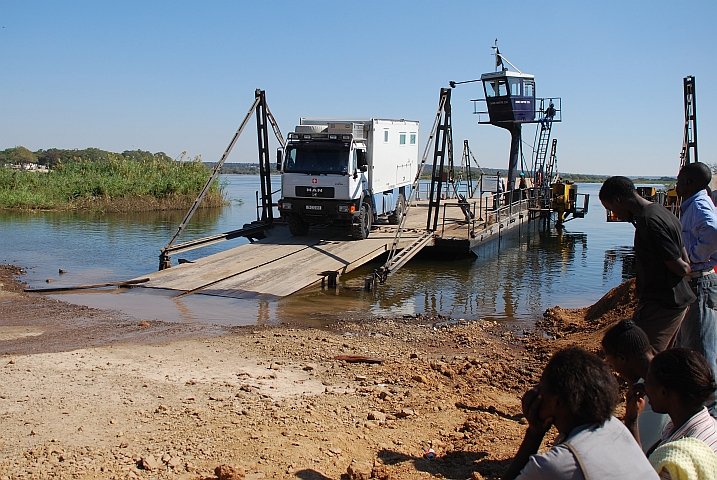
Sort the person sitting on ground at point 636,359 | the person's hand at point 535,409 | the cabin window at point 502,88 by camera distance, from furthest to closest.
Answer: the cabin window at point 502,88 < the person sitting on ground at point 636,359 < the person's hand at point 535,409

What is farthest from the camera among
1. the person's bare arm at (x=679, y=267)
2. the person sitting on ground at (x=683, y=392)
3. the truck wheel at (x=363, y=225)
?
the truck wheel at (x=363, y=225)

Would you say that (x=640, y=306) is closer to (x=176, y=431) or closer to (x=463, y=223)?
(x=176, y=431)

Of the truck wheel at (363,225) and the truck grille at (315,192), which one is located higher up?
the truck grille at (315,192)

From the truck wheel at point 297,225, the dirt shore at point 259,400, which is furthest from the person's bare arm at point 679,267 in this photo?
the truck wheel at point 297,225

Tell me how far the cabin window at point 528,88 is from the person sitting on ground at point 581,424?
90.1 feet

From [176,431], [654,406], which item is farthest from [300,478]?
[654,406]

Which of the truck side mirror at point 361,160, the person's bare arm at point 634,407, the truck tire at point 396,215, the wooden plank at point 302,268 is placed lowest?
the wooden plank at point 302,268

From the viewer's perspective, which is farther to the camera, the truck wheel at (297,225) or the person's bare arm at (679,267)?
the truck wheel at (297,225)

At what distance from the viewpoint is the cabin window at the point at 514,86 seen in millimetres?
27830

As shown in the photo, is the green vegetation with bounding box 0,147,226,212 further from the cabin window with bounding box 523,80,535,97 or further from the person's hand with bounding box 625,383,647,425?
the person's hand with bounding box 625,383,647,425

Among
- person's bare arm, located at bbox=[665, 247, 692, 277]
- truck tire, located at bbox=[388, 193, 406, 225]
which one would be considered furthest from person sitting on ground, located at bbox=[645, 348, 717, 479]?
truck tire, located at bbox=[388, 193, 406, 225]

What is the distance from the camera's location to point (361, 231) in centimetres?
1794

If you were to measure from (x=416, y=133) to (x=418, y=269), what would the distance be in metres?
7.12

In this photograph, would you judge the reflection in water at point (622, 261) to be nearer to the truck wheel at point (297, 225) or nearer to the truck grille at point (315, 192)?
the truck grille at point (315, 192)
